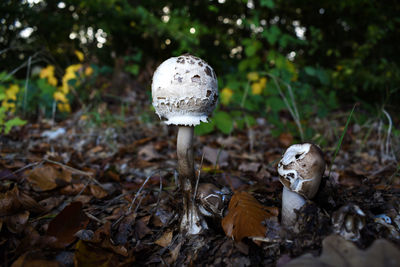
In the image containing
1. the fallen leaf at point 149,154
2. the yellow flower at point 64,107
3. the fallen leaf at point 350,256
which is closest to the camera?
the fallen leaf at point 350,256

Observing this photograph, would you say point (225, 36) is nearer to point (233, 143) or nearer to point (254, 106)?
point (254, 106)

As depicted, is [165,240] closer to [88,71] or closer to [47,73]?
[88,71]

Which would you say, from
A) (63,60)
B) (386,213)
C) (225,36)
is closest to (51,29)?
(63,60)

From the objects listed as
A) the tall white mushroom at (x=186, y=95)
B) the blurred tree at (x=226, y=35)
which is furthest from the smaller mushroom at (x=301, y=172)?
the blurred tree at (x=226, y=35)

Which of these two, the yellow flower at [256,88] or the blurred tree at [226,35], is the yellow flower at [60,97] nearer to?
the blurred tree at [226,35]

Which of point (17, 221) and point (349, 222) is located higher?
point (349, 222)

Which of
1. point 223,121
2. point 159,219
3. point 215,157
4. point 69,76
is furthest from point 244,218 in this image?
point 69,76

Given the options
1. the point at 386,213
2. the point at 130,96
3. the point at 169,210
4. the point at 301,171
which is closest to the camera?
the point at 301,171
